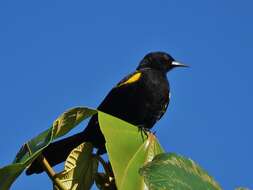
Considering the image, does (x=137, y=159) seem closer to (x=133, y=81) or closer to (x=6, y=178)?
(x=6, y=178)

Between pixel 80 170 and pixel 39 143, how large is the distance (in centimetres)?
26

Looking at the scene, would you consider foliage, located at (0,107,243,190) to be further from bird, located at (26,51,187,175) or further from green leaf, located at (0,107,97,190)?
bird, located at (26,51,187,175)

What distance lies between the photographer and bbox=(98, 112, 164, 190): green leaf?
1.21 metres

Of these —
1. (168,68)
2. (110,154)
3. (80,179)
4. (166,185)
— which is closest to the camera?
(166,185)

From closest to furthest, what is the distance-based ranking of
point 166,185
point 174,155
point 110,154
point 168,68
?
point 166,185, point 174,155, point 110,154, point 168,68

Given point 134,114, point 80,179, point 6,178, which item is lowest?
point 134,114

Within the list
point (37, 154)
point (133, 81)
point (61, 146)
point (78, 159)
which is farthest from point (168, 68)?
point (37, 154)

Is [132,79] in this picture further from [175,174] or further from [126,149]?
[175,174]

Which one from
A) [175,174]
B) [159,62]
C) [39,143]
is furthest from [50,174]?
[159,62]

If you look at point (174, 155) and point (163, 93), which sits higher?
point (174, 155)

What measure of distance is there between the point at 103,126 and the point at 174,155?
31cm

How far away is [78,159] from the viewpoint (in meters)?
1.46

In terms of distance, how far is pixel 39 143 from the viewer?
1190 mm

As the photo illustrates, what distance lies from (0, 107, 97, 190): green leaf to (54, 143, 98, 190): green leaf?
0.35 feet
